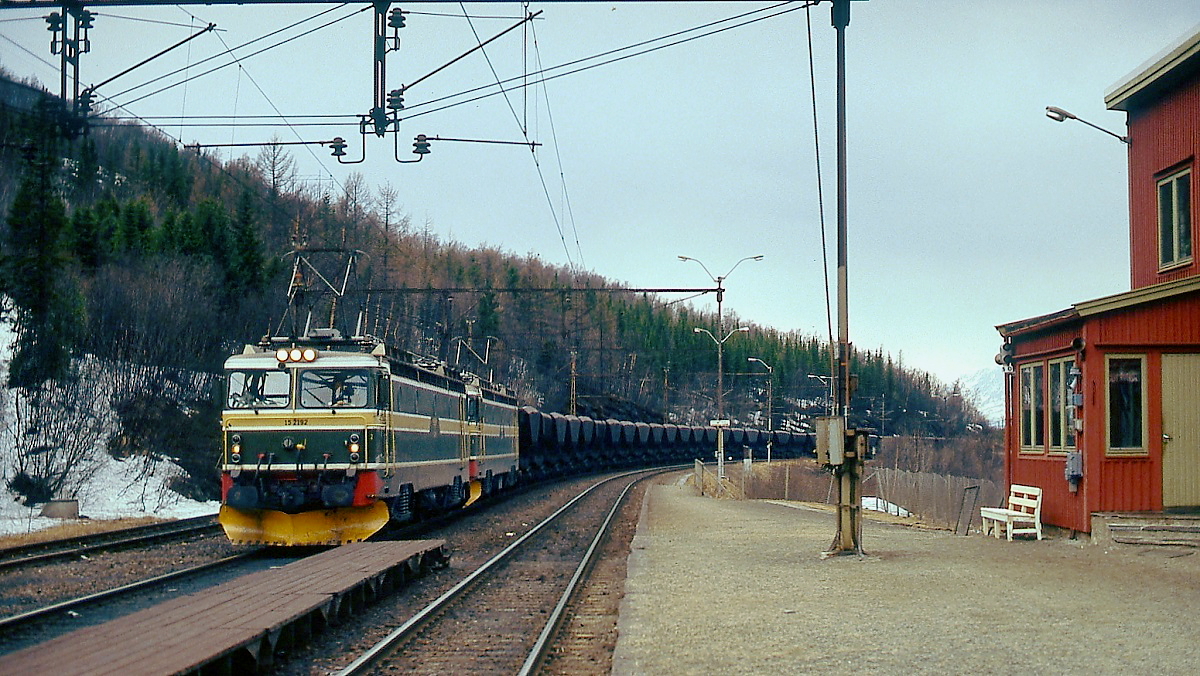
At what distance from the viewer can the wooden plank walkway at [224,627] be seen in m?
7.52

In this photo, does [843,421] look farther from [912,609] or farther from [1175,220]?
[1175,220]

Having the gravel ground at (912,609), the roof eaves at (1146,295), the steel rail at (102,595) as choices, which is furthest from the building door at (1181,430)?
the steel rail at (102,595)

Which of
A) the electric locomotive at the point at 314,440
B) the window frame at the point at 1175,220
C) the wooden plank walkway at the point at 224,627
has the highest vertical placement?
the window frame at the point at 1175,220

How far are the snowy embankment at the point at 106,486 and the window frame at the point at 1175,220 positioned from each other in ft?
77.4

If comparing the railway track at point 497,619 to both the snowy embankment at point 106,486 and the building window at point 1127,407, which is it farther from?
the snowy embankment at point 106,486

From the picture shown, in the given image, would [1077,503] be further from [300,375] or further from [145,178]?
[145,178]

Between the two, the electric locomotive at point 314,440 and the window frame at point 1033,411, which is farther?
the window frame at point 1033,411

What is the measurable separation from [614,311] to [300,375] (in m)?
79.3

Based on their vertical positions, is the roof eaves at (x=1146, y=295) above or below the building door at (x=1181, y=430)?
above

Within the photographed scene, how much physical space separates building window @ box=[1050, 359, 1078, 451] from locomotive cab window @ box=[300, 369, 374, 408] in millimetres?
11007

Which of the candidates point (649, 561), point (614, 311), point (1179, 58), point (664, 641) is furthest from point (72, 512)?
point (614, 311)

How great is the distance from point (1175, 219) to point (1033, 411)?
453cm

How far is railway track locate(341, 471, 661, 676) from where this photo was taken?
9.18 m

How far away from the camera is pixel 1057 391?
60.3 ft
